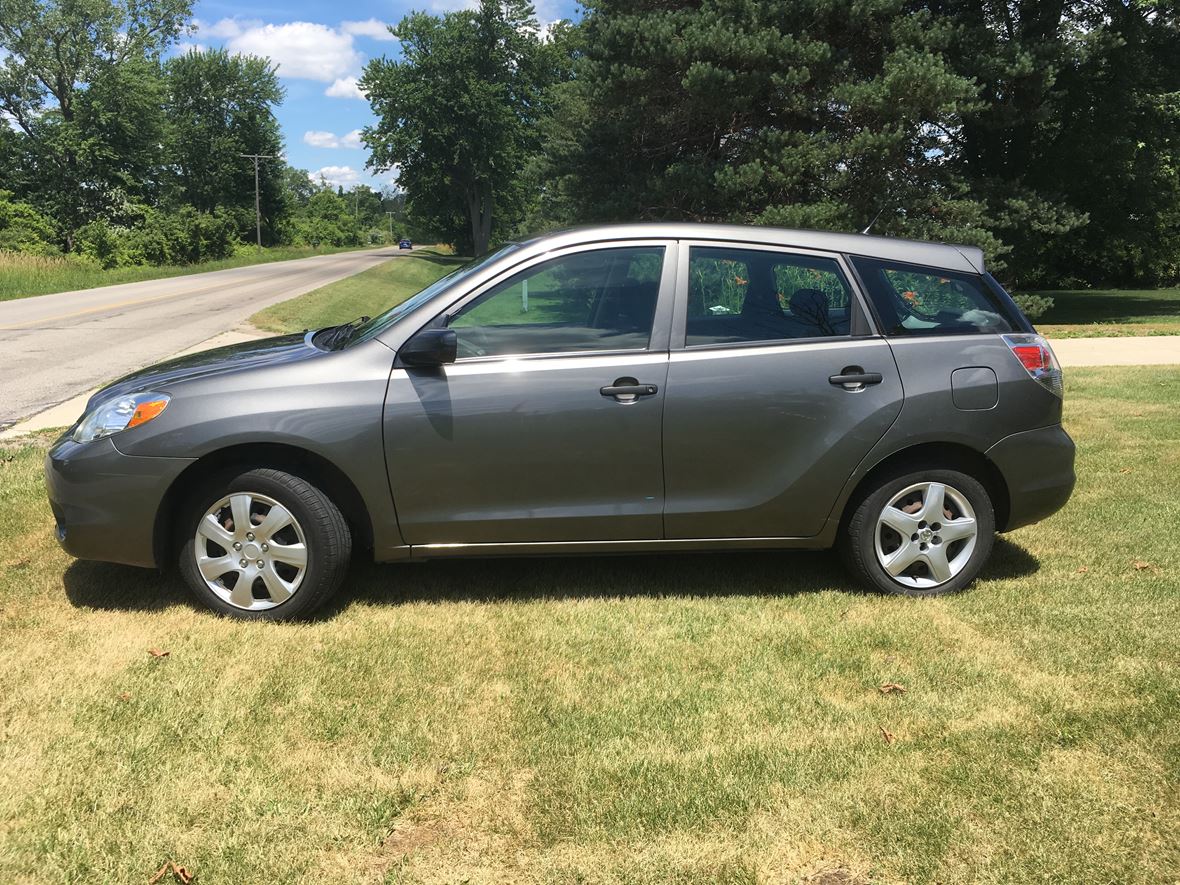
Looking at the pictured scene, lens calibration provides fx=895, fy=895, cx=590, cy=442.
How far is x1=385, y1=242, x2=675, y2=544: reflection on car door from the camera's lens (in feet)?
12.5

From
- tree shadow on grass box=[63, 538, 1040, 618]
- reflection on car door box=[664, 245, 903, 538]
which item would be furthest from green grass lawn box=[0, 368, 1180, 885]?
reflection on car door box=[664, 245, 903, 538]

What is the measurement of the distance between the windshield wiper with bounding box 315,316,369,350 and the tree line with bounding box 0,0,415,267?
42203 mm

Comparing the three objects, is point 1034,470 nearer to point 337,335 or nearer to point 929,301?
point 929,301

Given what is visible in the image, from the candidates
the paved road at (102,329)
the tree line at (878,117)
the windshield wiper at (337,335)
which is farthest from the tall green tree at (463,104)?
the windshield wiper at (337,335)

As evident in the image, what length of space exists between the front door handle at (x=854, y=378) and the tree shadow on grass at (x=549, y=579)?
1037 mm

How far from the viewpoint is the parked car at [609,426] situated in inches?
150

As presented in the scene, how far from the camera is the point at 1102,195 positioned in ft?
77.9

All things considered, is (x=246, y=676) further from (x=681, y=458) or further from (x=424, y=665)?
(x=681, y=458)

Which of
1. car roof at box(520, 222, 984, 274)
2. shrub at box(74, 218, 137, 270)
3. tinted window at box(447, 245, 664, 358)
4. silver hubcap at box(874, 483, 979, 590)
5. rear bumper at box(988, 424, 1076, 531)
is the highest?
shrub at box(74, 218, 137, 270)

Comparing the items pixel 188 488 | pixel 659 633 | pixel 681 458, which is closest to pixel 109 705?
pixel 188 488

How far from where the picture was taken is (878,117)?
1655 cm

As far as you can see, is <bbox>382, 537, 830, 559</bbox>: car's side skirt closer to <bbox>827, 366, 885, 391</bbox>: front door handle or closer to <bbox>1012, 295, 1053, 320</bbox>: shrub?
<bbox>827, 366, 885, 391</bbox>: front door handle

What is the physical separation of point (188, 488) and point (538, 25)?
64.1 metres

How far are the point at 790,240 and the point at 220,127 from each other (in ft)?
250
